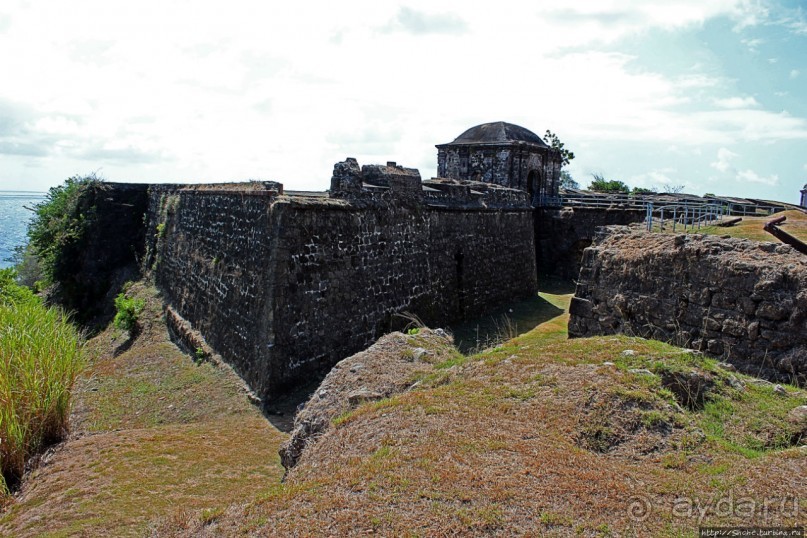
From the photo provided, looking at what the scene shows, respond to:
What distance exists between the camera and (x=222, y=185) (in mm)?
14352

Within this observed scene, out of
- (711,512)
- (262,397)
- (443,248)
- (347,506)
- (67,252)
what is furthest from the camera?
(67,252)

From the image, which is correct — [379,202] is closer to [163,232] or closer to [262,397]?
[262,397]

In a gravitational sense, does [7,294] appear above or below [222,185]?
below

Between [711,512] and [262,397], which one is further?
[262,397]

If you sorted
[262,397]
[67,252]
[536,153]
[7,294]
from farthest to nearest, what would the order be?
1. [536,153]
2. [67,252]
3. [7,294]
4. [262,397]

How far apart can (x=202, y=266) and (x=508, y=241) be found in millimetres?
10345

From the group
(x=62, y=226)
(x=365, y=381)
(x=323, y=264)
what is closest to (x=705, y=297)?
(x=365, y=381)

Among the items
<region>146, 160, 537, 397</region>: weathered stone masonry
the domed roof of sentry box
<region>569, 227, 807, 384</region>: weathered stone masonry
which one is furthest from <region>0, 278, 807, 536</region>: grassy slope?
the domed roof of sentry box

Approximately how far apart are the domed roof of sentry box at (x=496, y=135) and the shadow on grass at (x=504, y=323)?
862 cm

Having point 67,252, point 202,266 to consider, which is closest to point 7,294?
point 67,252

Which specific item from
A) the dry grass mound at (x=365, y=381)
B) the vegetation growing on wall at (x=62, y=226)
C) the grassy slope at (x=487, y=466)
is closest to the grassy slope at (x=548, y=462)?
the grassy slope at (x=487, y=466)

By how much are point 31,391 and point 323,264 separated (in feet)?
17.9

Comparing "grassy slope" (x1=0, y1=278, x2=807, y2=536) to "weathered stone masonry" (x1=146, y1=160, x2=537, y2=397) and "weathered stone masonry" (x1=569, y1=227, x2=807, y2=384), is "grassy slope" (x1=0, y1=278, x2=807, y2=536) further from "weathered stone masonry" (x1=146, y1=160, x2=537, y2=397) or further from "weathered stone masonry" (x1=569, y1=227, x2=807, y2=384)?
"weathered stone masonry" (x1=146, y1=160, x2=537, y2=397)

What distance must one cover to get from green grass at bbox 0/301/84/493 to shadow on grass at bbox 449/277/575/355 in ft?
26.2
